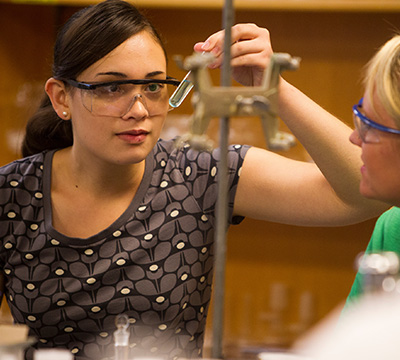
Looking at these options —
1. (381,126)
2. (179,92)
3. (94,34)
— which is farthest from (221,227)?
(94,34)

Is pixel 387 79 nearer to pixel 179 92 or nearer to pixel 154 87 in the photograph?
pixel 179 92

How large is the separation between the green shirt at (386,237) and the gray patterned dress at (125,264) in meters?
0.35

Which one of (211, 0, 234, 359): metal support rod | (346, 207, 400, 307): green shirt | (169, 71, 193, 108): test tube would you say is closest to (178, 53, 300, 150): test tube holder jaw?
(211, 0, 234, 359): metal support rod

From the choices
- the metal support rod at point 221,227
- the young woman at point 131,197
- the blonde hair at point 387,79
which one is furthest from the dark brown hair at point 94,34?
the metal support rod at point 221,227

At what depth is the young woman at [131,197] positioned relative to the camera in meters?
1.31

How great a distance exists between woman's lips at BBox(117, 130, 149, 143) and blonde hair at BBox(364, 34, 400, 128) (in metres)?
0.48

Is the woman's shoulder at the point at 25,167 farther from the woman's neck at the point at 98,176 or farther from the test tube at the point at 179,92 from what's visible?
the test tube at the point at 179,92

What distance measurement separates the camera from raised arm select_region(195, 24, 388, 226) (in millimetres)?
1251

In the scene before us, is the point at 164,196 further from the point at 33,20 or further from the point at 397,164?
the point at 33,20

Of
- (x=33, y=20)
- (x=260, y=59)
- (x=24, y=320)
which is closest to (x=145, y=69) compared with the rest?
(x=260, y=59)

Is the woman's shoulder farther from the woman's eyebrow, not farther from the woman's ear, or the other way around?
the woman's eyebrow

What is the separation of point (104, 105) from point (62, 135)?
0.35 metres

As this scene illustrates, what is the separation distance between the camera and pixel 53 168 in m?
1.53

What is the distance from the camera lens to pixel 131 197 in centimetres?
148
